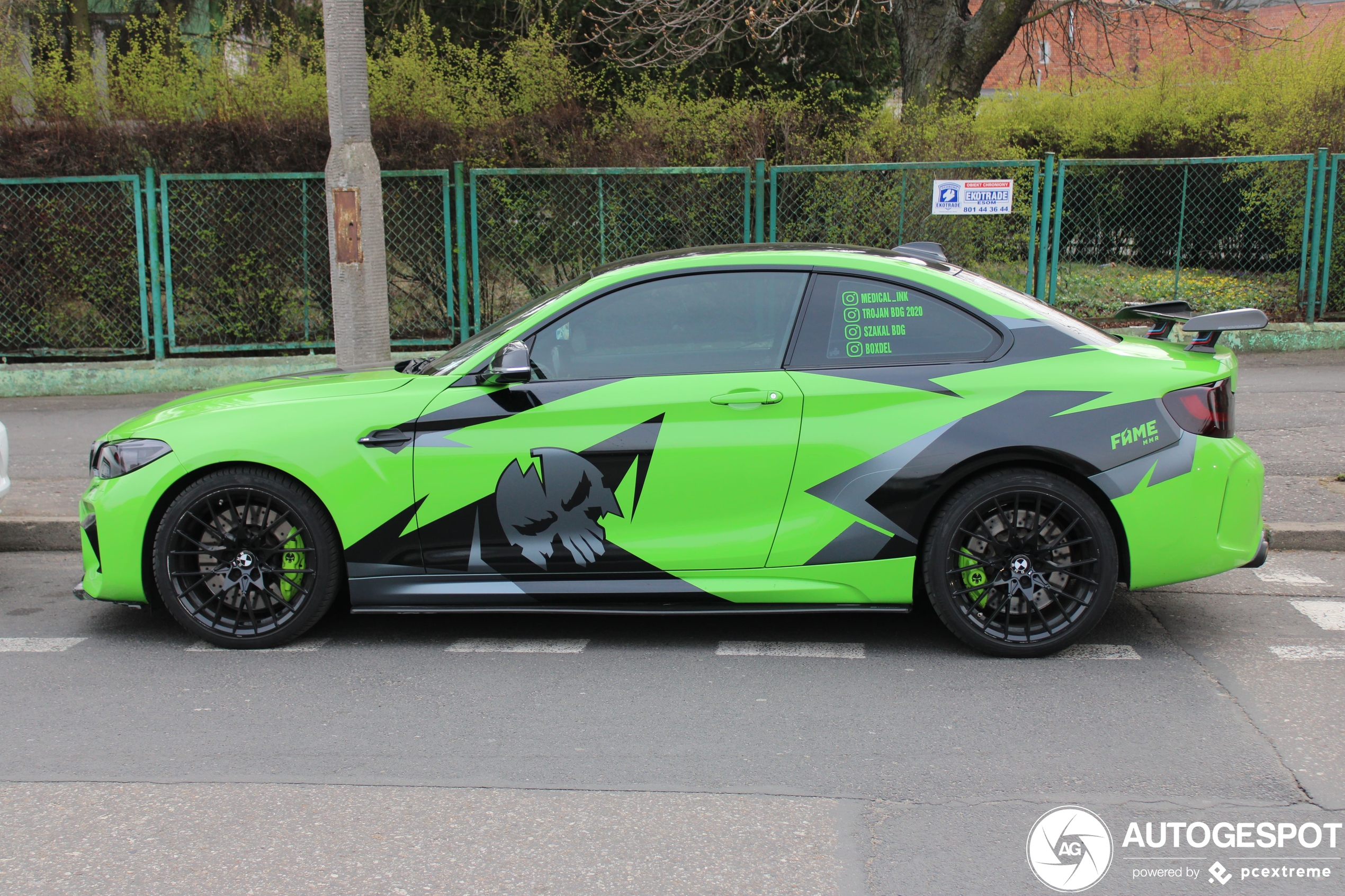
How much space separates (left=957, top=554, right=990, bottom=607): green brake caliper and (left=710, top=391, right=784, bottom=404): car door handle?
95 cm

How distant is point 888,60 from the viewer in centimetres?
1970

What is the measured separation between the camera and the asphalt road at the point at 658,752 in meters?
3.05

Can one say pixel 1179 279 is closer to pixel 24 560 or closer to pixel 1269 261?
pixel 1269 261

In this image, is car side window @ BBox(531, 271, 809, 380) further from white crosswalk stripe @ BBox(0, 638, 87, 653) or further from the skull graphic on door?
white crosswalk stripe @ BBox(0, 638, 87, 653)

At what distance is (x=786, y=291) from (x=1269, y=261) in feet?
31.0

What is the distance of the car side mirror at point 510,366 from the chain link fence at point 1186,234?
8375 mm

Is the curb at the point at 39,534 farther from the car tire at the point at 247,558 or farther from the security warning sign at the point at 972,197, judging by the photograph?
the security warning sign at the point at 972,197

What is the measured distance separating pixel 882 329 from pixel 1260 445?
4.81m

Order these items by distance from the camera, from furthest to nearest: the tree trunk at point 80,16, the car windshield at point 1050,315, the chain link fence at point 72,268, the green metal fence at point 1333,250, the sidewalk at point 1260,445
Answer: the tree trunk at point 80,16 < the green metal fence at point 1333,250 < the chain link fence at point 72,268 < the sidewalk at point 1260,445 < the car windshield at point 1050,315

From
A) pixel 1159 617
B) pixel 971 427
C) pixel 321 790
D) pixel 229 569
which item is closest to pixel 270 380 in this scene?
pixel 229 569

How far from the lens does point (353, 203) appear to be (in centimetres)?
753

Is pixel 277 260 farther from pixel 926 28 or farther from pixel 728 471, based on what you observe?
pixel 926 28
